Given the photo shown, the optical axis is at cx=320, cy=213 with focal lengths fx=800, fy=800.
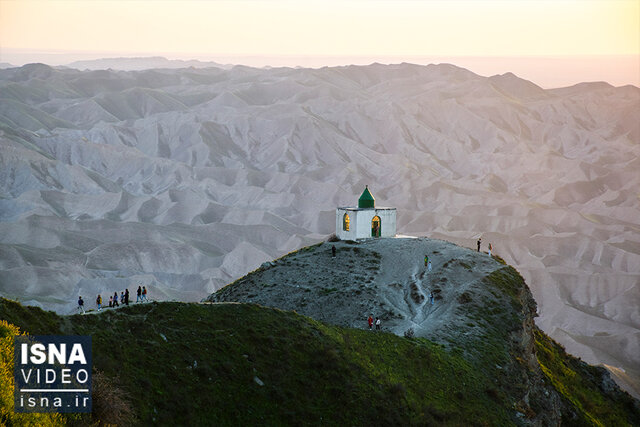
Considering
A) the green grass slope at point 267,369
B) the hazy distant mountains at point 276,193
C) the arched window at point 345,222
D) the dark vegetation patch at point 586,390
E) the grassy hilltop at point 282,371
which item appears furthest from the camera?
the hazy distant mountains at point 276,193

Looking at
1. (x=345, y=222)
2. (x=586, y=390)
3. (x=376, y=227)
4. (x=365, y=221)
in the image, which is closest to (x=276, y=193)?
(x=345, y=222)

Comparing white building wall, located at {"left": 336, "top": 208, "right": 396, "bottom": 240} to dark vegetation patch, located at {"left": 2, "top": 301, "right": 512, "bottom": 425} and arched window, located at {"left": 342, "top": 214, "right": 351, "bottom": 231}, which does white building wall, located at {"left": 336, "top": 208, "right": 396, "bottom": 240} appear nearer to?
arched window, located at {"left": 342, "top": 214, "right": 351, "bottom": 231}

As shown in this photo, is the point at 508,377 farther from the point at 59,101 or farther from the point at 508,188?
the point at 59,101

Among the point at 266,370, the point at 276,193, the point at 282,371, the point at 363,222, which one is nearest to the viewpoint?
the point at 266,370

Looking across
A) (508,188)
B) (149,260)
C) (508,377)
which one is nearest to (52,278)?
(149,260)

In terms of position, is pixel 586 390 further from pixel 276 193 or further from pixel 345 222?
pixel 276 193

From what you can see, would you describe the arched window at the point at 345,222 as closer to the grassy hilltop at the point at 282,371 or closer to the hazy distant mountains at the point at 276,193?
the grassy hilltop at the point at 282,371

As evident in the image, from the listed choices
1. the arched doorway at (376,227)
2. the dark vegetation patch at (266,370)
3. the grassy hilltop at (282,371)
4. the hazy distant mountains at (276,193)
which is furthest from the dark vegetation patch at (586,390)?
the hazy distant mountains at (276,193)

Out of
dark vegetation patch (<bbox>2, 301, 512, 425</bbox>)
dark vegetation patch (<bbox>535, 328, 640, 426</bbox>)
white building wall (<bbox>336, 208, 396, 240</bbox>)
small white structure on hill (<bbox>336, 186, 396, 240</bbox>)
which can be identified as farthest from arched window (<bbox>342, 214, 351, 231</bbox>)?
dark vegetation patch (<bbox>2, 301, 512, 425</bbox>)
